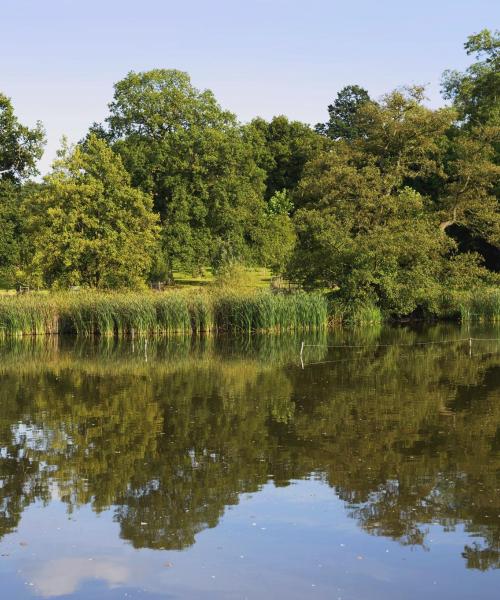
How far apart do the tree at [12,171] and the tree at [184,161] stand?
15.8 ft

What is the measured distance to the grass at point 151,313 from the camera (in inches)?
1188

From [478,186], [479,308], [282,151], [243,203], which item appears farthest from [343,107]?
[479,308]

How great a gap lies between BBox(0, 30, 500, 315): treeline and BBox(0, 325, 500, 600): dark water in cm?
1631

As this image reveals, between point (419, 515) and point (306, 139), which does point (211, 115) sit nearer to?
point (306, 139)

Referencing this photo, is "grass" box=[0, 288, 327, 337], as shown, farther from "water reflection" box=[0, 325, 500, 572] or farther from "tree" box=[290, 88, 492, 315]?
"water reflection" box=[0, 325, 500, 572]

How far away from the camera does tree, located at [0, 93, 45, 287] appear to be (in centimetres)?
4500

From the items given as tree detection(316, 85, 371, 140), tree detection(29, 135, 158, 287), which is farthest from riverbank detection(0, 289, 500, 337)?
tree detection(316, 85, 371, 140)

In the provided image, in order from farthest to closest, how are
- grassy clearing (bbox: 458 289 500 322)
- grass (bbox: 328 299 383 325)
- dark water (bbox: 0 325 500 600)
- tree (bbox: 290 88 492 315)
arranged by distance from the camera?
grassy clearing (bbox: 458 289 500 322)
tree (bbox: 290 88 492 315)
grass (bbox: 328 299 383 325)
dark water (bbox: 0 325 500 600)

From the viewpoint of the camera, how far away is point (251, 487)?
10391mm

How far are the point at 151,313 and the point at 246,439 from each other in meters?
17.8

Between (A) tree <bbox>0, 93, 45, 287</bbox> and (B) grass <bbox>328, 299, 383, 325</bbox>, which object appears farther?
(A) tree <bbox>0, 93, 45, 287</bbox>

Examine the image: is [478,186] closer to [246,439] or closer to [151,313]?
[151,313]

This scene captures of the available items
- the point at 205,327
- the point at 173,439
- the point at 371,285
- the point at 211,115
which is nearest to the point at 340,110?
the point at 211,115

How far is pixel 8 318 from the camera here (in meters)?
29.8
